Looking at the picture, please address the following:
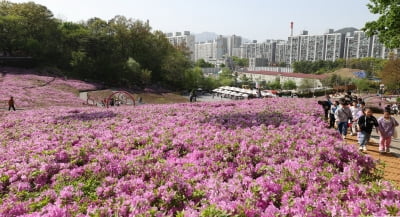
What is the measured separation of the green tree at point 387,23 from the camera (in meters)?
18.5

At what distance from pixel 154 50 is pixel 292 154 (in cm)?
6624

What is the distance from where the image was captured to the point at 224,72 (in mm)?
113562

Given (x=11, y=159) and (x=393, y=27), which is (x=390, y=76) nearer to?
(x=393, y=27)

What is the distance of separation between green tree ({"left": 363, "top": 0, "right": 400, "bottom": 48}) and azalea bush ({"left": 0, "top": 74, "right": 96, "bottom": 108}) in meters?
29.2

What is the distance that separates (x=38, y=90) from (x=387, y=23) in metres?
38.0

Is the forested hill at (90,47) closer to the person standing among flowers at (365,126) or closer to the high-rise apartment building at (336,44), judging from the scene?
the person standing among flowers at (365,126)

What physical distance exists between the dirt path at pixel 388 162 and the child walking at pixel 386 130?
1.08 ft

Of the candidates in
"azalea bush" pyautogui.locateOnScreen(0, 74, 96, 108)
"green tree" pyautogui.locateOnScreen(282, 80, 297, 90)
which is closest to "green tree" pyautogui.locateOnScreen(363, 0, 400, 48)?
"azalea bush" pyautogui.locateOnScreen(0, 74, 96, 108)

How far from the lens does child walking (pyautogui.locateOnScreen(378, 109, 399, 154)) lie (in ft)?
34.7

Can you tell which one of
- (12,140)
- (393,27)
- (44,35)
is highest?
(44,35)

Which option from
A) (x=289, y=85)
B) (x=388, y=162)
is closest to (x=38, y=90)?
(x=388, y=162)

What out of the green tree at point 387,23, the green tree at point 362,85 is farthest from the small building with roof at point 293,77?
the green tree at point 387,23

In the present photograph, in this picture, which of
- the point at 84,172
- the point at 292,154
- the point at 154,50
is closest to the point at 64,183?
the point at 84,172

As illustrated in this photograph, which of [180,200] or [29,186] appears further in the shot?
[29,186]
